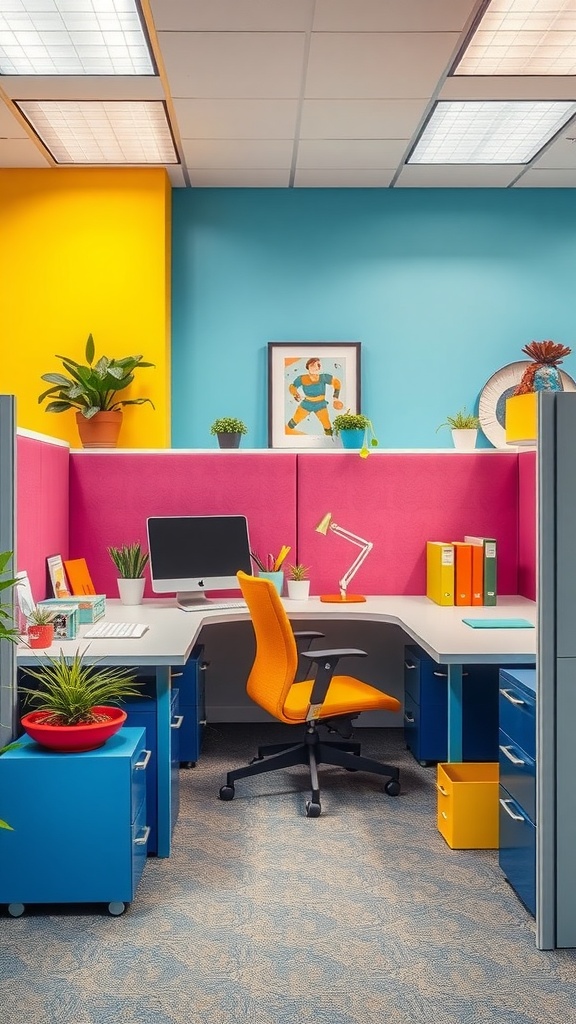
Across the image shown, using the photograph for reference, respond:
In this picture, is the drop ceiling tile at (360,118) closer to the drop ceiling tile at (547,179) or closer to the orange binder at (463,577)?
the drop ceiling tile at (547,179)

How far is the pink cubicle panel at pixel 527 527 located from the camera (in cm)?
344

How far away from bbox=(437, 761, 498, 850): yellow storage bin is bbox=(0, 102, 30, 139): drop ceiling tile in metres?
3.21

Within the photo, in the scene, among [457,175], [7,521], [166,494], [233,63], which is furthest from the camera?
[457,175]

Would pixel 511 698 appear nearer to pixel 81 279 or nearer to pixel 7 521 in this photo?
pixel 7 521

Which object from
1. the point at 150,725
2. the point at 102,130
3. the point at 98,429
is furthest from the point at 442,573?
the point at 102,130

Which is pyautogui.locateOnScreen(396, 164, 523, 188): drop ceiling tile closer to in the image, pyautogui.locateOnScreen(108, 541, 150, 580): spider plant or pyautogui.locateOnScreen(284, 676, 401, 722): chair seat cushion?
pyautogui.locateOnScreen(108, 541, 150, 580): spider plant

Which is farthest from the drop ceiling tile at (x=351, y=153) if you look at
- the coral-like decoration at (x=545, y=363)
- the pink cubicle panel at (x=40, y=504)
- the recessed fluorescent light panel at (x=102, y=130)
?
the pink cubicle panel at (x=40, y=504)

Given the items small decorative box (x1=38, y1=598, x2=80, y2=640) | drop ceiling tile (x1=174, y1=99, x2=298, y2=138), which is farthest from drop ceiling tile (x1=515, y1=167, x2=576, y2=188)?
small decorative box (x1=38, y1=598, x2=80, y2=640)

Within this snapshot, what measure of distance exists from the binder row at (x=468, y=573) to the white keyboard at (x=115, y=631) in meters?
1.24

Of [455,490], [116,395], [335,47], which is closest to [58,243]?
[116,395]

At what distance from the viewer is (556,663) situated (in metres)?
1.92

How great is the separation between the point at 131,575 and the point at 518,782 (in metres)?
1.80

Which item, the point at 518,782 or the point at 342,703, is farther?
the point at 342,703

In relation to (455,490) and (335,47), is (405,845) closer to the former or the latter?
(455,490)
